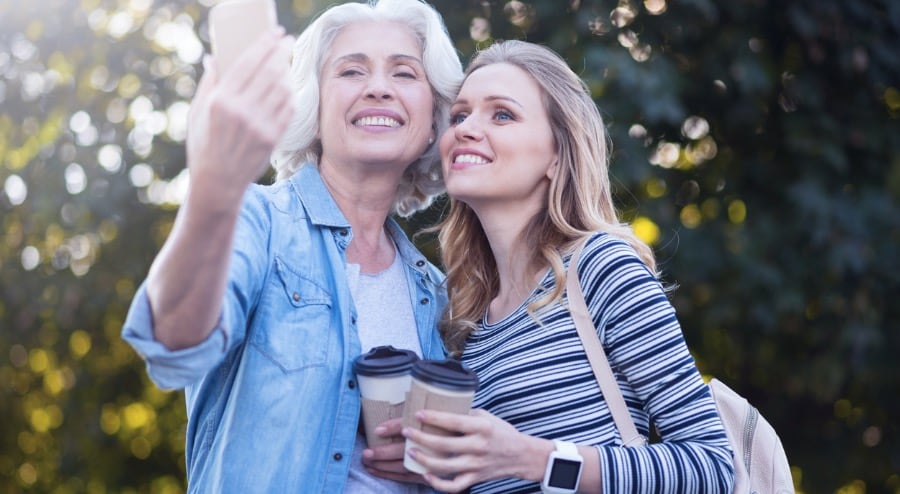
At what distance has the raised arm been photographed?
55.3 inches

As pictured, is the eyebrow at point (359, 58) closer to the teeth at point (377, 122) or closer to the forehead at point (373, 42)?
the forehead at point (373, 42)

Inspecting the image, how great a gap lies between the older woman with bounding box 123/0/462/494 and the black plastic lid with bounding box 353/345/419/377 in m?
0.05

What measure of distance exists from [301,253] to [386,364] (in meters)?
0.30

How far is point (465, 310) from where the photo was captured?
2529mm

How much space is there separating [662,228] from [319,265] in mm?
1728

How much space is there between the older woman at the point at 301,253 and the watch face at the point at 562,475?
1.09 feet

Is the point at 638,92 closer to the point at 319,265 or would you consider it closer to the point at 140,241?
the point at 319,265

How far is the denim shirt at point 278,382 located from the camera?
200cm

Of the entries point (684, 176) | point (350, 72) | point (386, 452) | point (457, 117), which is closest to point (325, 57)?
point (350, 72)

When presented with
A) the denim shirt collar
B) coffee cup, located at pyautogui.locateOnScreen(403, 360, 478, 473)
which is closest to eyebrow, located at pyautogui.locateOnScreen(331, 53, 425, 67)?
the denim shirt collar

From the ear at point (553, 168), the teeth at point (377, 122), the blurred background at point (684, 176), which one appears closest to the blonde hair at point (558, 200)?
the ear at point (553, 168)

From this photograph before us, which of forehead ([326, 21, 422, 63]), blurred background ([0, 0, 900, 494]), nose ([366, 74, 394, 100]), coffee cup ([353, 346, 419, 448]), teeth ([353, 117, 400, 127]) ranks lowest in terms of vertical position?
blurred background ([0, 0, 900, 494])

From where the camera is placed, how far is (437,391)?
188cm

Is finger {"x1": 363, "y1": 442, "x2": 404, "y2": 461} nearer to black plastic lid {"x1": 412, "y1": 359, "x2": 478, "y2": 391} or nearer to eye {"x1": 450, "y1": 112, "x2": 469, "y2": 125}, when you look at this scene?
black plastic lid {"x1": 412, "y1": 359, "x2": 478, "y2": 391}
